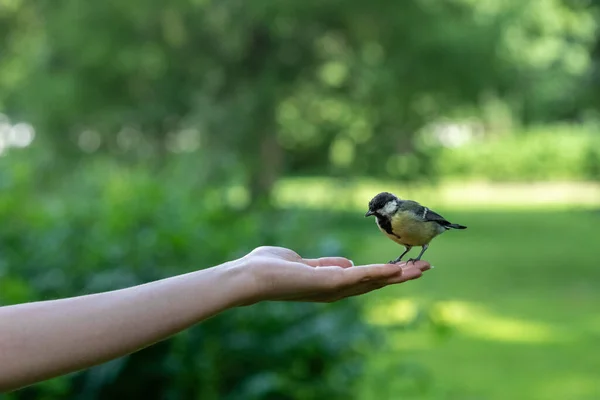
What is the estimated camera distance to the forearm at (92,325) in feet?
5.24

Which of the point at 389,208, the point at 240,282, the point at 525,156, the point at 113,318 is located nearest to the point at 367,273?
the point at 240,282

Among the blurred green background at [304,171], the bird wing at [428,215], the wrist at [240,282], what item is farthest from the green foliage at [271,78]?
the wrist at [240,282]

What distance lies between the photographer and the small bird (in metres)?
2.30

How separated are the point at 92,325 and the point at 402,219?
91 cm

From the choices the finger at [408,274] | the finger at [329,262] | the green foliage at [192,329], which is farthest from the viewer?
the green foliage at [192,329]

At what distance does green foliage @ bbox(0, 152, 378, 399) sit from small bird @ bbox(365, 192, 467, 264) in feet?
5.11

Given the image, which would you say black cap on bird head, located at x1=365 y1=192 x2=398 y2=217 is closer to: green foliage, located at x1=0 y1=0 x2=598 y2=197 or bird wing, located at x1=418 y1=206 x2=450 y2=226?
bird wing, located at x1=418 y1=206 x2=450 y2=226

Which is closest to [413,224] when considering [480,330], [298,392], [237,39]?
[298,392]

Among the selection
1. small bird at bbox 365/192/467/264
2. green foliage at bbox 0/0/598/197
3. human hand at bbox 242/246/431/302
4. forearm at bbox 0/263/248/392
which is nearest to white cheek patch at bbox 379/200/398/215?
small bird at bbox 365/192/467/264

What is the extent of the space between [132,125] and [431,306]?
14.2 metres

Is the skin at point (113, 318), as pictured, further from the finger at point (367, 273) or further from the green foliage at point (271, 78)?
the green foliage at point (271, 78)

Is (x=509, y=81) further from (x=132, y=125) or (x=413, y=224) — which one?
(x=413, y=224)

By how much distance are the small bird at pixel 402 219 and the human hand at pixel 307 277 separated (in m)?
0.41

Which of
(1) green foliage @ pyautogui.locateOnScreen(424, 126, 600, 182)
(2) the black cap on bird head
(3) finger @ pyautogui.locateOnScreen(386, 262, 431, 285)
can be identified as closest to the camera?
(3) finger @ pyautogui.locateOnScreen(386, 262, 431, 285)
